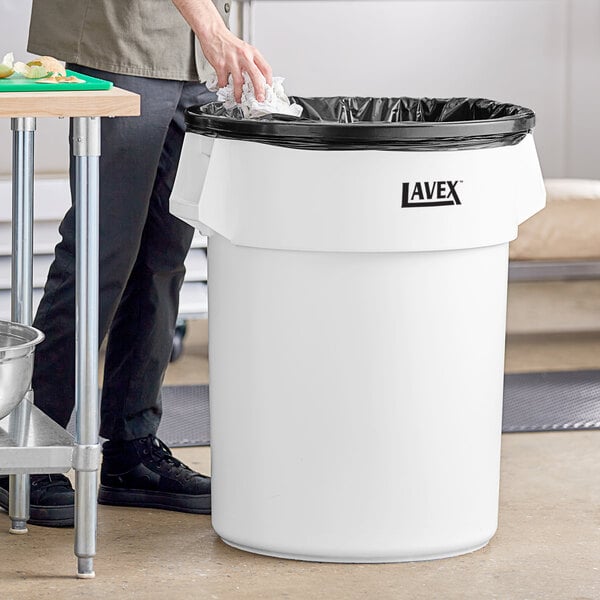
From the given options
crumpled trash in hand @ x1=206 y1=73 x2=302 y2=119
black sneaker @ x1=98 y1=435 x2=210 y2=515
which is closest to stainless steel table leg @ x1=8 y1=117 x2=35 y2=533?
black sneaker @ x1=98 y1=435 x2=210 y2=515

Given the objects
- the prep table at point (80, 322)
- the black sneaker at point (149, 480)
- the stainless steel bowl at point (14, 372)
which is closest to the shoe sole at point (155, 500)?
the black sneaker at point (149, 480)

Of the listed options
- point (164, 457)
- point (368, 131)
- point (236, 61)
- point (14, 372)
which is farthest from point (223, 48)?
point (164, 457)

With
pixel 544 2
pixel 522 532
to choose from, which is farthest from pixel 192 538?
pixel 544 2

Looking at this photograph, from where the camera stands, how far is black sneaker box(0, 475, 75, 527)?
84.3 inches

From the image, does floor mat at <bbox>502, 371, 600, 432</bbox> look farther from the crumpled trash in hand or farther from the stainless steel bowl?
the stainless steel bowl

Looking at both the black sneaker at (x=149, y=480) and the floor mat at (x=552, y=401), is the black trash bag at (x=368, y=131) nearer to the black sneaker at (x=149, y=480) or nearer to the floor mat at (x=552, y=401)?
the black sneaker at (x=149, y=480)

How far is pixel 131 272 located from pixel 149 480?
0.39 m

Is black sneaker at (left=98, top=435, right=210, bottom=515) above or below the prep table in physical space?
below

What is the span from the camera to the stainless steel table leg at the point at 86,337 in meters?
1.75

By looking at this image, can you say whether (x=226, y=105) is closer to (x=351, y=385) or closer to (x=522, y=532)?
(x=351, y=385)

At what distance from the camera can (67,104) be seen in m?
1.66

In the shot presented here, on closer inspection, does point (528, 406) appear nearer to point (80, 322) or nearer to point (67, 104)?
point (80, 322)

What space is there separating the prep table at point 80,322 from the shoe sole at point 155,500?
31 cm

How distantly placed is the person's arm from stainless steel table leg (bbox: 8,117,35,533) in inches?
12.5
